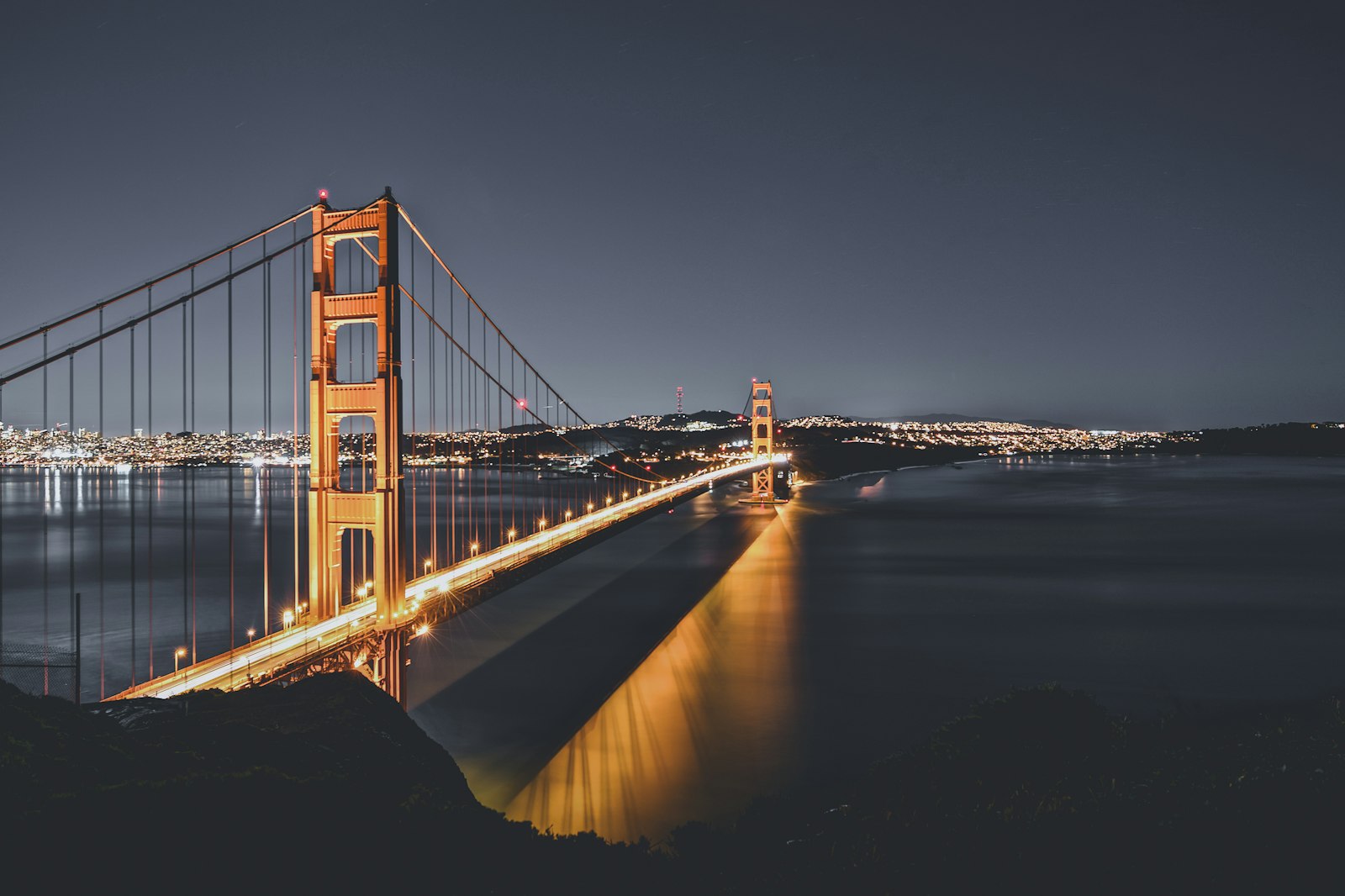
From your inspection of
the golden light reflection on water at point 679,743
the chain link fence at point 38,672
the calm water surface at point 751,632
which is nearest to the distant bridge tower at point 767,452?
the calm water surface at point 751,632

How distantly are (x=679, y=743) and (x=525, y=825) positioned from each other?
6856 millimetres

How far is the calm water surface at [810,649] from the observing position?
44.1 feet

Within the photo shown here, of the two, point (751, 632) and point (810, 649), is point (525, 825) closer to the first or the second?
point (810, 649)

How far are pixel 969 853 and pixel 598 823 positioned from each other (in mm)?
5561

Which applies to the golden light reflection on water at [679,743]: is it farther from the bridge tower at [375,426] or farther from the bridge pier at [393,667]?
the bridge tower at [375,426]

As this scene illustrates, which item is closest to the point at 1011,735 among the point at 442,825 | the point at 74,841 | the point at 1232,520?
the point at 442,825

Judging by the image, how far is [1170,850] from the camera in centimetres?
652

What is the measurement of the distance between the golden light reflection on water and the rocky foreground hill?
1.97 m

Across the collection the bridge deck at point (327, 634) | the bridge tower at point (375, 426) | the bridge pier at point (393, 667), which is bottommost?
the bridge pier at point (393, 667)

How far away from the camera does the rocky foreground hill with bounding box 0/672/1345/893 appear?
5113 mm

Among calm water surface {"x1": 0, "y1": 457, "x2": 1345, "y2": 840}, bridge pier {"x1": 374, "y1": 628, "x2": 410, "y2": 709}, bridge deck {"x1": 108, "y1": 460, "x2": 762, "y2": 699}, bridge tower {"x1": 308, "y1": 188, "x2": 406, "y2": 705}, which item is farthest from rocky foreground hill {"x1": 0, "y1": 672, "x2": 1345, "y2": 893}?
calm water surface {"x1": 0, "y1": 457, "x2": 1345, "y2": 840}

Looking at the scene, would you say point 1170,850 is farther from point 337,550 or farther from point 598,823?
point 337,550

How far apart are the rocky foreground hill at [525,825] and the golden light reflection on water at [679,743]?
1970 millimetres

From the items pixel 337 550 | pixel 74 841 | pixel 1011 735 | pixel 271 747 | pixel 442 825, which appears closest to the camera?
pixel 74 841
